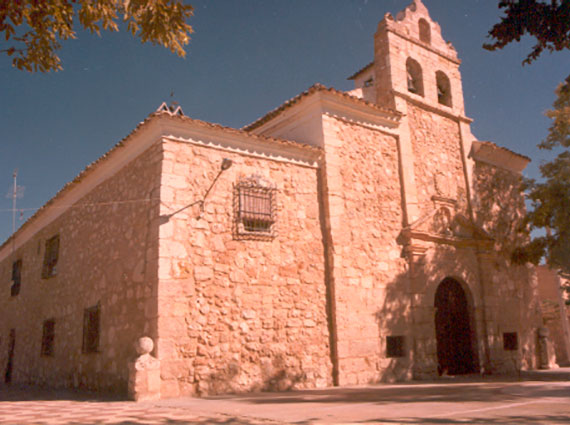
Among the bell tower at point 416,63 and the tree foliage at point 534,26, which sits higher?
the bell tower at point 416,63

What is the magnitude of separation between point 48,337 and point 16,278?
15.2ft

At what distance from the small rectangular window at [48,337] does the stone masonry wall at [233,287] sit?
6106mm

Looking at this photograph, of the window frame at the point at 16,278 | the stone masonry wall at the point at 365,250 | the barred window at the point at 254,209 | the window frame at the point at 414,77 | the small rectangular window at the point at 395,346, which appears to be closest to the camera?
the barred window at the point at 254,209

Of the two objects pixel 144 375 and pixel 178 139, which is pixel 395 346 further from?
pixel 178 139

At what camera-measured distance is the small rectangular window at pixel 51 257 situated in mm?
13453

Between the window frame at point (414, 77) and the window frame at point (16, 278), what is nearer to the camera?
the window frame at point (414, 77)

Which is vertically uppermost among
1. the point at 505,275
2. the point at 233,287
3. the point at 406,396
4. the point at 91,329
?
the point at 505,275

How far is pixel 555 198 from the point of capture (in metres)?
11.9

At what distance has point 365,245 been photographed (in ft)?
35.0

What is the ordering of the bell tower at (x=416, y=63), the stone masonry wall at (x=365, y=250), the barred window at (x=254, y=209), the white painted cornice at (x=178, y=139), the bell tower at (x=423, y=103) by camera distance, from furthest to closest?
the bell tower at (x=416, y=63)
the bell tower at (x=423, y=103)
the stone masonry wall at (x=365, y=250)
the barred window at (x=254, y=209)
the white painted cornice at (x=178, y=139)

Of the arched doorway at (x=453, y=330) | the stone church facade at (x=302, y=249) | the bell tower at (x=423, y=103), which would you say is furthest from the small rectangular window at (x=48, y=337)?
the arched doorway at (x=453, y=330)

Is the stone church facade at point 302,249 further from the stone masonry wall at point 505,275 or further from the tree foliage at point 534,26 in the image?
the tree foliage at point 534,26

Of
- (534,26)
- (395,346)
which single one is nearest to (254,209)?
(395,346)

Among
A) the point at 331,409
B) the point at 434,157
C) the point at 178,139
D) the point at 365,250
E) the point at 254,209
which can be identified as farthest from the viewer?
the point at 434,157
